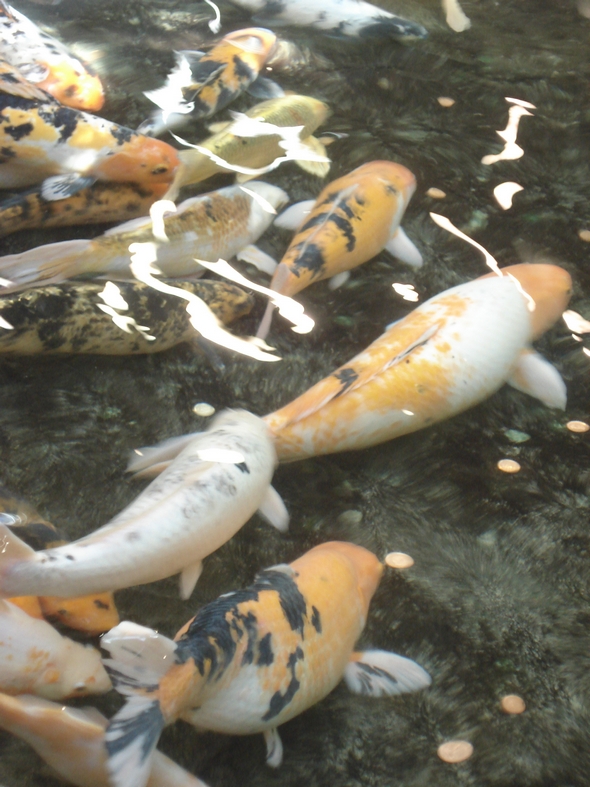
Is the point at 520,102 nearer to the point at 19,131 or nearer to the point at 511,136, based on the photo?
the point at 511,136

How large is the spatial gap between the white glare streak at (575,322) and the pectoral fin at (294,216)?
1.12m

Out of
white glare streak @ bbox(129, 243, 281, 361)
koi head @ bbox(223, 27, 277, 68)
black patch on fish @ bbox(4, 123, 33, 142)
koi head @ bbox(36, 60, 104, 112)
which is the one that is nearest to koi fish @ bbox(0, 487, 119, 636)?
white glare streak @ bbox(129, 243, 281, 361)

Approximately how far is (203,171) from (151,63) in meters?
0.99

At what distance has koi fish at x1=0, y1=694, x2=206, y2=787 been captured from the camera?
1359 mm

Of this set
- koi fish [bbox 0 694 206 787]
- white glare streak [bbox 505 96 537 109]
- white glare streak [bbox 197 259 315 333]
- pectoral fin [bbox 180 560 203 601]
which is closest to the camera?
koi fish [bbox 0 694 206 787]

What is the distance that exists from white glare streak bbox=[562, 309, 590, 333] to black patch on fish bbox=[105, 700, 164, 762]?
6.60ft

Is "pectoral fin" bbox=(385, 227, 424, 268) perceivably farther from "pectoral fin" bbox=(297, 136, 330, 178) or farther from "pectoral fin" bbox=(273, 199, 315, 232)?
"pectoral fin" bbox=(297, 136, 330, 178)

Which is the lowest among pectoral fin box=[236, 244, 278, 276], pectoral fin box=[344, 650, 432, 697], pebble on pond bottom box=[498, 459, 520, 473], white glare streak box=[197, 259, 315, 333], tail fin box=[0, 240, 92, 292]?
pectoral fin box=[344, 650, 432, 697]

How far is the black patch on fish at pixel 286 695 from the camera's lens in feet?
4.96

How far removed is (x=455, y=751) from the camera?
5.19 ft

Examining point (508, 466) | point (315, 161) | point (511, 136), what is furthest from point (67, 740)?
point (511, 136)

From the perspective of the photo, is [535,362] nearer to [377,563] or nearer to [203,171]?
[377,563]

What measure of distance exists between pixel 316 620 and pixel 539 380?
120 centimetres

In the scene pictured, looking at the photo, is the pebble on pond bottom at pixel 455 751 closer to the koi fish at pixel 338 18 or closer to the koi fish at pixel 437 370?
the koi fish at pixel 437 370
